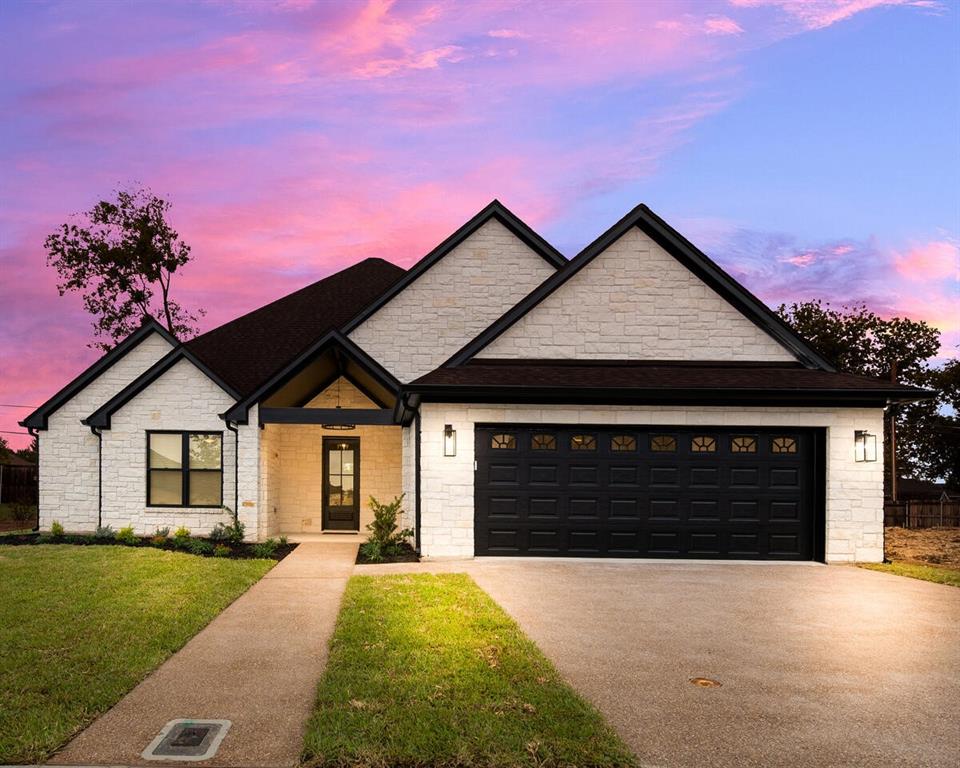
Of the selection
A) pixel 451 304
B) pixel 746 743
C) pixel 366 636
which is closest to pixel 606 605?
pixel 366 636

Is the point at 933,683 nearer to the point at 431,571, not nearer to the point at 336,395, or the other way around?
the point at 431,571

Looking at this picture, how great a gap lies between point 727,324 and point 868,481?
13.2 ft

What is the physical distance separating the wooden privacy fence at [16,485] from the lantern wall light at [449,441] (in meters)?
27.8

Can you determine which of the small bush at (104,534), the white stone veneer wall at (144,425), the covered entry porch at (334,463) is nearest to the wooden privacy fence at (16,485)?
the white stone veneer wall at (144,425)

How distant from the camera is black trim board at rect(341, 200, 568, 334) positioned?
54.5 feet

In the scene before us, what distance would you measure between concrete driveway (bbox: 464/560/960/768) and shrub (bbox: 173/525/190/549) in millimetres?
6931

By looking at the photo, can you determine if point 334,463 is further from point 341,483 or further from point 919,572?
point 919,572

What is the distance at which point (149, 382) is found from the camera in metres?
16.1

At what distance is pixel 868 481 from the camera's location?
12953 millimetres

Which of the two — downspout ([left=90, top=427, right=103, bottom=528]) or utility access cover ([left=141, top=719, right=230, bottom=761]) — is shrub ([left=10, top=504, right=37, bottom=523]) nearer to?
downspout ([left=90, top=427, right=103, bottom=528])

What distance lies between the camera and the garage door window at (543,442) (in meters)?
13.0

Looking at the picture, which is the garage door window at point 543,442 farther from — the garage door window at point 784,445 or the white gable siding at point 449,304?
the white gable siding at point 449,304

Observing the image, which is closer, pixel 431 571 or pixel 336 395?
pixel 431 571

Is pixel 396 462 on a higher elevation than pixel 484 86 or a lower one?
lower
